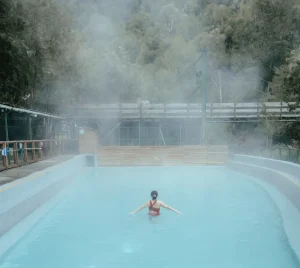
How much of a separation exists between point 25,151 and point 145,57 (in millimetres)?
56226

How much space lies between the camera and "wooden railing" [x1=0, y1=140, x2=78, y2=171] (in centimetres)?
1410

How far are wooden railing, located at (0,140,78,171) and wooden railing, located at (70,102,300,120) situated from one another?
8.49m

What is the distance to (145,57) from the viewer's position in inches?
2800

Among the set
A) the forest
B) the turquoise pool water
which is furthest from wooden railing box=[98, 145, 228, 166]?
the turquoise pool water

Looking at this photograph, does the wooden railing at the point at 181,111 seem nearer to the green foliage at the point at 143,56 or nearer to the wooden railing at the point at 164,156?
the green foliage at the point at 143,56

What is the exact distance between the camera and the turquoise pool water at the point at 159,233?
270 inches

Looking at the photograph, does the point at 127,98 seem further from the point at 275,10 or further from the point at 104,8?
the point at 104,8

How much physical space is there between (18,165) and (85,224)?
678 centimetres

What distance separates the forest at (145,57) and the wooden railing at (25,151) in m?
3.89

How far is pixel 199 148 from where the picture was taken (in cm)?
2550

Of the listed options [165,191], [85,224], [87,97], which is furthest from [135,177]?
[87,97]

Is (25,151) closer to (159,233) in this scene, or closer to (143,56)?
(159,233)

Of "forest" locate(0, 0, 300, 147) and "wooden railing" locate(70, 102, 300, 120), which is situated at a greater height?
"forest" locate(0, 0, 300, 147)

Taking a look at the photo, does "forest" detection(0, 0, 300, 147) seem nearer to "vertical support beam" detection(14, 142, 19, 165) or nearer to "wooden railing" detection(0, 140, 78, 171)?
"wooden railing" detection(0, 140, 78, 171)
